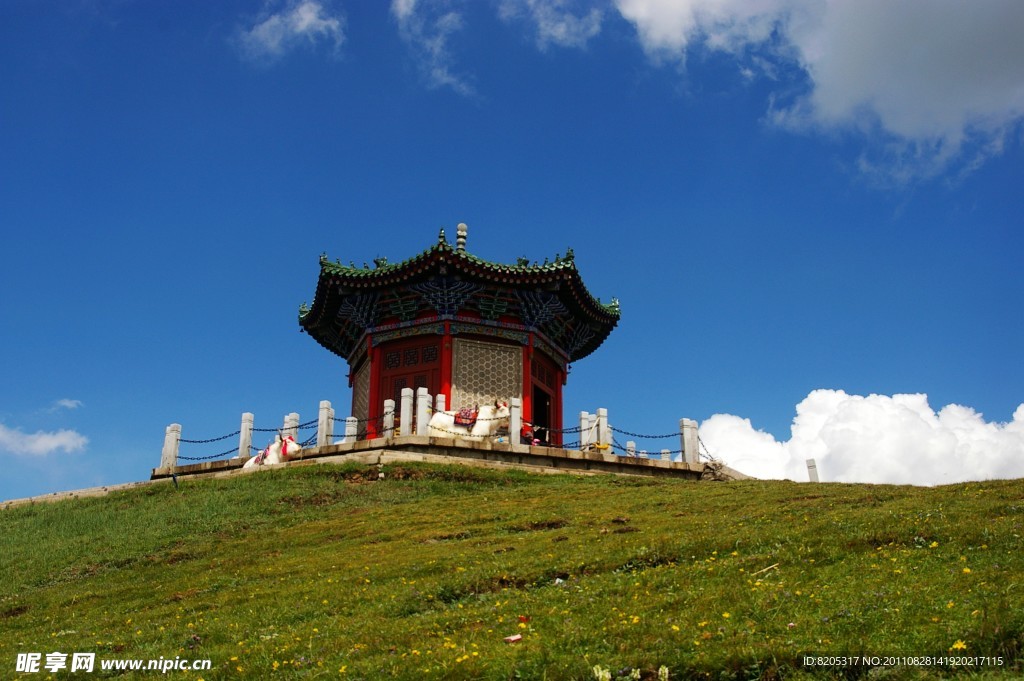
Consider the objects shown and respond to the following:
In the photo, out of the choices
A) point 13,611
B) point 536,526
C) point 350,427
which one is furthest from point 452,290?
point 13,611

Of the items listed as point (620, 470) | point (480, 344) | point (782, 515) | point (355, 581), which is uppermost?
point (480, 344)

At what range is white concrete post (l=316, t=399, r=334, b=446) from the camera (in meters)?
30.1

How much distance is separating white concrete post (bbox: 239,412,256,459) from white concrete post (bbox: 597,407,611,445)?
11130 mm

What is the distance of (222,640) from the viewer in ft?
40.0

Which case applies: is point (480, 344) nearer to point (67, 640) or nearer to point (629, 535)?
point (629, 535)

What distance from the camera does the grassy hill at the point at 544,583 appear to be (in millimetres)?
9297

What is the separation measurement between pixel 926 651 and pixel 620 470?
21.1 m

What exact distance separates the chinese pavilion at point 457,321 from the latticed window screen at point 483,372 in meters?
0.03

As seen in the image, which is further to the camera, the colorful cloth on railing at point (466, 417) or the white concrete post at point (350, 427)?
the colorful cloth on railing at point (466, 417)

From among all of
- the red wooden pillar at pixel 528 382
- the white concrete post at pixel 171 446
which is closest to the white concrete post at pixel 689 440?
the red wooden pillar at pixel 528 382

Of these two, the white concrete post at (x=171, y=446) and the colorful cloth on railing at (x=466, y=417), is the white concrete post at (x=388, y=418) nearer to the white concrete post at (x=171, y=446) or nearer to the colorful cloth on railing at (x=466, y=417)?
the colorful cloth on railing at (x=466, y=417)

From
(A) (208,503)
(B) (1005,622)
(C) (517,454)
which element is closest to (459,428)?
(C) (517,454)

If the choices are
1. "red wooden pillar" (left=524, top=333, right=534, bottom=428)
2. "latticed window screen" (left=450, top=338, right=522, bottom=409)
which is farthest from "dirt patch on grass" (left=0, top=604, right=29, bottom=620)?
"red wooden pillar" (left=524, top=333, right=534, bottom=428)

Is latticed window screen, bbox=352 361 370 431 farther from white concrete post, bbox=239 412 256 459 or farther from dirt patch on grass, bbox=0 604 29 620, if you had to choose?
dirt patch on grass, bbox=0 604 29 620
